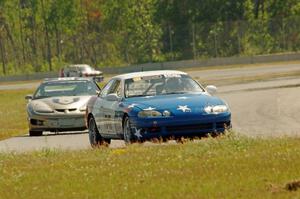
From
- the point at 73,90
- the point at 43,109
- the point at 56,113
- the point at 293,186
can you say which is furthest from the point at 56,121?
the point at 293,186

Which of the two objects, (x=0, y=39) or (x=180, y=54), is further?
(x=0, y=39)

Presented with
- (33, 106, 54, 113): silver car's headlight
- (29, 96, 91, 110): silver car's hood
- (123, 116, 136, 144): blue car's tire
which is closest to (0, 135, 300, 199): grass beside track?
(123, 116, 136, 144): blue car's tire

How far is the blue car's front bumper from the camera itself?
1817cm

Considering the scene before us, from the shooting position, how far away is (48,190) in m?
11.8

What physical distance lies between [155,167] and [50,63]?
290 ft

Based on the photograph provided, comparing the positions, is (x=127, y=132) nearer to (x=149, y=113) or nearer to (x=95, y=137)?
(x=149, y=113)

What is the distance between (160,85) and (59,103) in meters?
7.43

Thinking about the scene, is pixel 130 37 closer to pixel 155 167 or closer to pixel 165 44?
pixel 165 44

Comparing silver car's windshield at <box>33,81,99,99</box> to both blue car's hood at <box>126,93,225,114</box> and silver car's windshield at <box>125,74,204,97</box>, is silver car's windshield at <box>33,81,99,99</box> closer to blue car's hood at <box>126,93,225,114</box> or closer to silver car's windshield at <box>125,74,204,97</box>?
silver car's windshield at <box>125,74,204,97</box>

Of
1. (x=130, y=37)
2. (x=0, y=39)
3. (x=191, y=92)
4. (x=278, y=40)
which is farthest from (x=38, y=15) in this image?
(x=191, y=92)

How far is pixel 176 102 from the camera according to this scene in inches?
728

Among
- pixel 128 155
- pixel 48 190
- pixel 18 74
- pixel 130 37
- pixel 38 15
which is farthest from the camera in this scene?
pixel 38 15

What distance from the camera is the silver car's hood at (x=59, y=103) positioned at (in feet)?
87.4

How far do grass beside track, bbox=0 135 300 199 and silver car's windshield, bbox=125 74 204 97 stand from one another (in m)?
2.89
